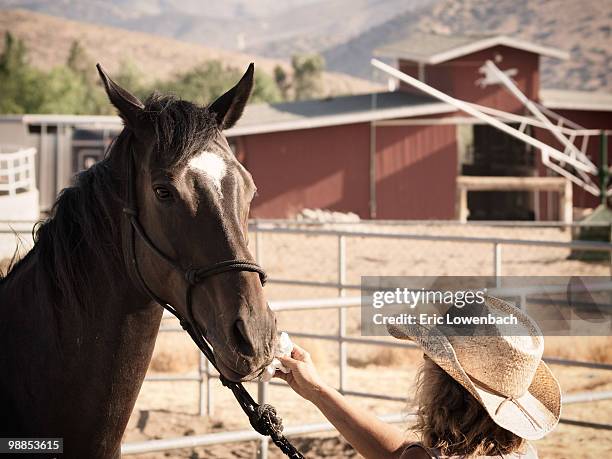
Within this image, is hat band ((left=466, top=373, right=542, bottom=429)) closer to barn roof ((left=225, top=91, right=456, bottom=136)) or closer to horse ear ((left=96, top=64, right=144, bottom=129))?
horse ear ((left=96, top=64, right=144, bottom=129))

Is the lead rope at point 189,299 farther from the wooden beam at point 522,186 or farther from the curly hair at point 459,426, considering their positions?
the wooden beam at point 522,186

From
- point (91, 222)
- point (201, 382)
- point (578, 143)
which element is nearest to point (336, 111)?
point (578, 143)

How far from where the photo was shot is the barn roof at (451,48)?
2556 centimetres

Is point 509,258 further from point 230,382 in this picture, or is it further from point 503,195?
point 230,382

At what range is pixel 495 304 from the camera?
249 cm

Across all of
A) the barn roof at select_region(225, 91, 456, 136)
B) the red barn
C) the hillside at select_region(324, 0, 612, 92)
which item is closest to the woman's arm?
the barn roof at select_region(225, 91, 456, 136)

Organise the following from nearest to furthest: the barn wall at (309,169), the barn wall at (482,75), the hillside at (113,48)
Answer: the barn wall at (309,169)
the barn wall at (482,75)
the hillside at (113,48)

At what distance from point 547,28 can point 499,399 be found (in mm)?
122713

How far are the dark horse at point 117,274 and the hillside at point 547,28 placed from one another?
79593 millimetres

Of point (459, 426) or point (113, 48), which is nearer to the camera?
point (459, 426)

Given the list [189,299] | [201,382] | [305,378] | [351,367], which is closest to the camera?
[189,299]

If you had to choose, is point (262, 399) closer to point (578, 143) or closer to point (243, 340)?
point (243, 340)

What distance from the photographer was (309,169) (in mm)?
23672

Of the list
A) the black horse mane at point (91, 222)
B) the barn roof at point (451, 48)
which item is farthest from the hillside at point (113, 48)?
the black horse mane at point (91, 222)
